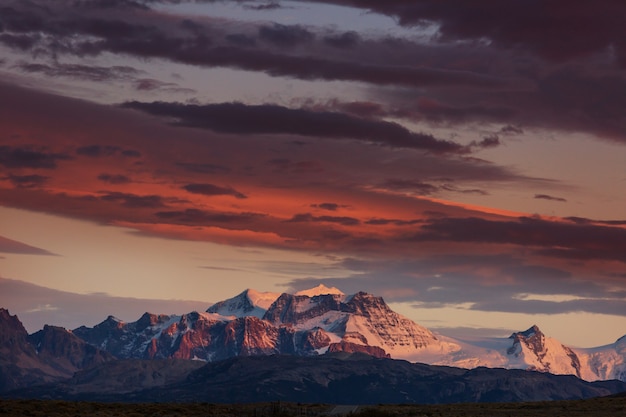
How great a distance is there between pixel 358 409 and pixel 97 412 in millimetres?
42302

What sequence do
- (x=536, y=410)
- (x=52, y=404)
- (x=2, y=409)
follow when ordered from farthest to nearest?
1. (x=536, y=410)
2. (x=52, y=404)
3. (x=2, y=409)

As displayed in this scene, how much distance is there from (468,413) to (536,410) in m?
18.8

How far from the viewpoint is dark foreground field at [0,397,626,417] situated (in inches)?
6486

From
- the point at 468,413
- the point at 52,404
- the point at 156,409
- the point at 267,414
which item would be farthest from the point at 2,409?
the point at 468,413

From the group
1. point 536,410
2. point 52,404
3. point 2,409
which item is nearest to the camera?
point 2,409

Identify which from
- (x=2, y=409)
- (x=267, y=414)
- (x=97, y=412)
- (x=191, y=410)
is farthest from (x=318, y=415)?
(x=2, y=409)

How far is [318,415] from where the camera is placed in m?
169

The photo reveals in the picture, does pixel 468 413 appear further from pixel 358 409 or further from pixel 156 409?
pixel 156 409

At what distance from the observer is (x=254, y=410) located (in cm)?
17525

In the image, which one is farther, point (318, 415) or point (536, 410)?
point (536, 410)

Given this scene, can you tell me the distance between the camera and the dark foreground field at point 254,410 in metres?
165

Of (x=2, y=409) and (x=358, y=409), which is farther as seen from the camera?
(x=358, y=409)

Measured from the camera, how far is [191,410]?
174125 millimetres

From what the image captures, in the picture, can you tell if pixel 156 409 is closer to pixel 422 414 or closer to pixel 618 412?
pixel 422 414
